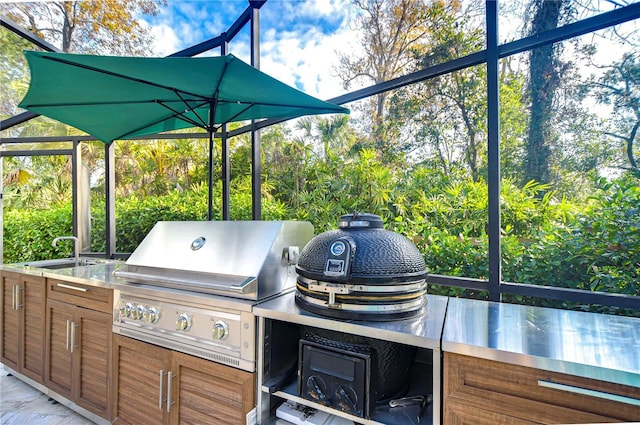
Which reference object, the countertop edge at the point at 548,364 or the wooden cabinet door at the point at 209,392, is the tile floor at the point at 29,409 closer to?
the wooden cabinet door at the point at 209,392

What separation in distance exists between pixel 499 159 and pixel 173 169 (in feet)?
11.1

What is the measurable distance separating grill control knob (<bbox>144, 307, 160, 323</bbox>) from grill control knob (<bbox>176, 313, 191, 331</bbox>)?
175 millimetres

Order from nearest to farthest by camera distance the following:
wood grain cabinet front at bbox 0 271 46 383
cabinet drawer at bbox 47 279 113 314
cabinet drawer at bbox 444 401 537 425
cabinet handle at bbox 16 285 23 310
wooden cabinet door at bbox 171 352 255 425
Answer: cabinet drawer at bbox 444 401 537 425, wooden cabinet door at bbox 171 352 255 425, cabinet drawer at bbox 47 279 113 314, wood grain cabinet front at bbox 0 271 46 383, cabinet handle at bbox 16 285 23 310

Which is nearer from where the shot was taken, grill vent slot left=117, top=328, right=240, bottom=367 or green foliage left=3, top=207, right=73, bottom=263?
grill vent slot left=117, top=328, right=240, bottom=367

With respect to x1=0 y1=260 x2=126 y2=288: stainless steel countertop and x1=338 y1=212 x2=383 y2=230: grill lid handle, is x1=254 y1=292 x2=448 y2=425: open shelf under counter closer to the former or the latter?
x1=338 y1=212 x2=383 y2=230: grill lid handle

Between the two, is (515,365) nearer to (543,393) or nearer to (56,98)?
(543,393)

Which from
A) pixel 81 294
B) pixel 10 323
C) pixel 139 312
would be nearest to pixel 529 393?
pixel 139 312

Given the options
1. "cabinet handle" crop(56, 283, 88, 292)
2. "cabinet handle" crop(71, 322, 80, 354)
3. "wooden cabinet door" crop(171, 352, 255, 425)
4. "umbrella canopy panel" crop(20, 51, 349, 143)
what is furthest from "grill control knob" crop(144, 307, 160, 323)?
"umbrella canopy panel" crop(20, 51, 349, 143)

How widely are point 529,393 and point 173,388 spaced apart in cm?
168

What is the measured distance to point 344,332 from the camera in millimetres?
1301

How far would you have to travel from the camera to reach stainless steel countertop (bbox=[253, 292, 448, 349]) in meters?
1.14

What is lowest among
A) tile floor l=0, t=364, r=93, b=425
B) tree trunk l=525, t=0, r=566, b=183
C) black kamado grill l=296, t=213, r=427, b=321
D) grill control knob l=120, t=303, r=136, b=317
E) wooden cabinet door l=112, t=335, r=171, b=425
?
tile floor l=0, t=364, r=93, b=425

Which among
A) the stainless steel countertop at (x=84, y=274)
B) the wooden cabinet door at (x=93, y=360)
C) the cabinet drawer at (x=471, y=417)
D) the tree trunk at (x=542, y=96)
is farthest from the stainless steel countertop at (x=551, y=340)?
the wooden cabinet door at (x=93, y=360)

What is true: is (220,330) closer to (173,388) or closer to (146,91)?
(173,388)
